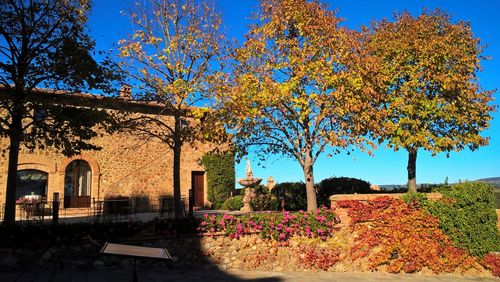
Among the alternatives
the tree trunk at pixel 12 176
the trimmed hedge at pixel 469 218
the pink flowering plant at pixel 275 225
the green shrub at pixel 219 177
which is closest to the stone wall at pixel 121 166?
the green shrub at pixel 219 177

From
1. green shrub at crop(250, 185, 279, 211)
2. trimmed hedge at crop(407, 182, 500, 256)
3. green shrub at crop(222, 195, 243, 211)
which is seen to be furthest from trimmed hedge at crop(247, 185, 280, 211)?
trimmed hedge at crop(407, 182, 500, 256)

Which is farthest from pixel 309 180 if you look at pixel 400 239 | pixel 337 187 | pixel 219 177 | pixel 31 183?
pixel 31 183

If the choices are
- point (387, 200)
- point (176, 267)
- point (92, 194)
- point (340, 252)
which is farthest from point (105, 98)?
point (92, 194)

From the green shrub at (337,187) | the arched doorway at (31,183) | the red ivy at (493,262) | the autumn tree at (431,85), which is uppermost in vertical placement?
the autumn tree at (431,85)

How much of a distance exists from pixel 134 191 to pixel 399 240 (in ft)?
42.8

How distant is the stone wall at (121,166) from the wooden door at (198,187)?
38 cm

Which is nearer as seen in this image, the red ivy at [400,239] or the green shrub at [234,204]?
the red ivy at [400,239]

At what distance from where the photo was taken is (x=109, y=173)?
61.8ft

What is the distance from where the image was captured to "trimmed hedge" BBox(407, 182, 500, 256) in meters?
10.3

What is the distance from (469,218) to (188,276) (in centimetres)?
724

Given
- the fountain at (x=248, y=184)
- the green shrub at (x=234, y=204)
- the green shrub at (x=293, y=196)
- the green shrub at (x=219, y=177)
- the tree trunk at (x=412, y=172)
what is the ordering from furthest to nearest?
the green shrub at (x=219, y=177), the green shrub at (x=234, y=204), the fountain at (x=248, y=184), the green shrub at (x=293, y=196), the tree trunk at (x=412, y=172)

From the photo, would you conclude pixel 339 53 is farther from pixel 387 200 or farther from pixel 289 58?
pixel 387 200

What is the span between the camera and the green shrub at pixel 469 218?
1027 centimetres

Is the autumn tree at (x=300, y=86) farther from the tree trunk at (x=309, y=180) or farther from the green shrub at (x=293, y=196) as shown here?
the green shrub at (x=293, y=196)
